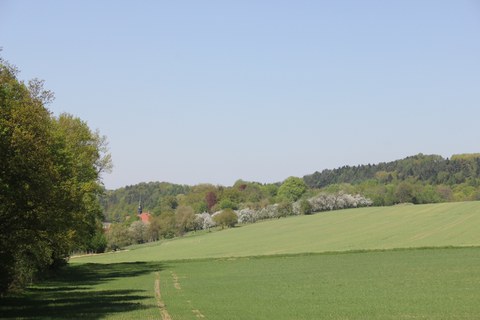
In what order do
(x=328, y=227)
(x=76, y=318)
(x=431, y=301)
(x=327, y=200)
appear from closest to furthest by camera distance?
(x=76, y=318), (x=431, y=301), (x=328, y=227), (x=327, y=200)

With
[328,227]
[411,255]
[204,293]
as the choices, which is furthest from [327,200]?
[204,293]

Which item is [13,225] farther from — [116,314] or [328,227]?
[328,227]

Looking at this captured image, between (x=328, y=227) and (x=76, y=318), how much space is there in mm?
98756

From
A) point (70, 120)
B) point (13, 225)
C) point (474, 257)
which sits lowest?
point (474, 257)

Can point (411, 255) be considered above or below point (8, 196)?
below

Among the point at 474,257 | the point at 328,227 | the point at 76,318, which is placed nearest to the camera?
the point at 76,318

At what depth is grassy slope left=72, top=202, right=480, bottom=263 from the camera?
84.9 m

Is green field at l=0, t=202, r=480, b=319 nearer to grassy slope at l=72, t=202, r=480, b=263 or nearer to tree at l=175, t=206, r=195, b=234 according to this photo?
grassy slope at l=72, t=202, r=480, b=263

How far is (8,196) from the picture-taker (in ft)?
87.8

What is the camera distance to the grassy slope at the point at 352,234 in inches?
3344

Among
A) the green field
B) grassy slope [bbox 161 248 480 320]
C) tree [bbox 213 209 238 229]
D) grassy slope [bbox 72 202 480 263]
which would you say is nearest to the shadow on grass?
the green field

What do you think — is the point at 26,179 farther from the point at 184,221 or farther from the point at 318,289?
the point at 184,221

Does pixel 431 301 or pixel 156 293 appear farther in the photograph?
pixel 156 293

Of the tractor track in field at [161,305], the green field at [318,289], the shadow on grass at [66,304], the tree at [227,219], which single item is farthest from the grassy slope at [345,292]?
the tree at [227,219]
